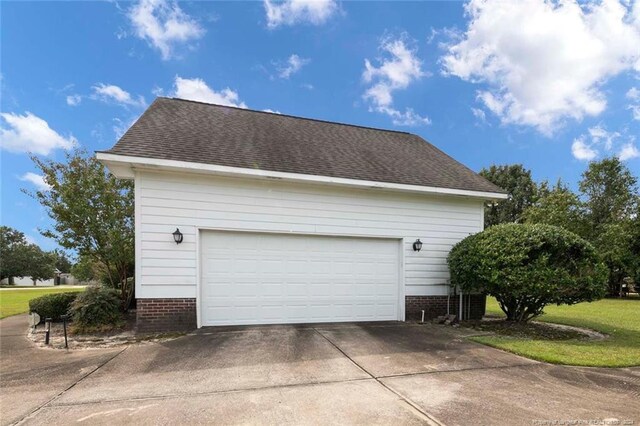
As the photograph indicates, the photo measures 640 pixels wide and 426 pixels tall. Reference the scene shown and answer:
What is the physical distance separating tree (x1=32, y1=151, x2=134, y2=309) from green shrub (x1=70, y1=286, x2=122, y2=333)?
171 centimetres

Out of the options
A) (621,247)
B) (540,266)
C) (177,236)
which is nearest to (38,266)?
(177,236)

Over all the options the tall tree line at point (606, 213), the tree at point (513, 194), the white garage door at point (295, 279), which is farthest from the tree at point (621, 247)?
the white garage door at point (295, 279)

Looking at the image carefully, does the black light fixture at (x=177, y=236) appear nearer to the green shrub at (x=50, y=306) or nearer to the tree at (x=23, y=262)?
the green shrub at (x=50, y=306)

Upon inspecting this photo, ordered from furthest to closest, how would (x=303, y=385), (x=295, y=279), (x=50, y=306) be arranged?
1. (x=50, y=306)
2. (x=295, y=279)
3. (x=303, y=385)

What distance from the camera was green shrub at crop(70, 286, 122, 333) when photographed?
7273mm

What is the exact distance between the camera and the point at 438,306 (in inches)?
357

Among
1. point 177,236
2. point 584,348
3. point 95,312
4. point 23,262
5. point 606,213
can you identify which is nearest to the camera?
point 584,348

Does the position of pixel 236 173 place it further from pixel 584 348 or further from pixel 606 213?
pixel 606 213

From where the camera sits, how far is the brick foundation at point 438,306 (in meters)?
8.82

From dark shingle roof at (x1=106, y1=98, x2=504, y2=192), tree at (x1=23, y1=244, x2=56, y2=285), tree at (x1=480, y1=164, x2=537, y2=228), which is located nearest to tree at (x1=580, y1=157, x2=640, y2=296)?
tree at (x1=480, y1=164, x2=537, y2=228)

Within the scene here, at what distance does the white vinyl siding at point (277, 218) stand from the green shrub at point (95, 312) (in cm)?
125

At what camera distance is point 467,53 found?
12320mm

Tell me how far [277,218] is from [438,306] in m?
4.90

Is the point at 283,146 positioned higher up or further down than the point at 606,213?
higher up
